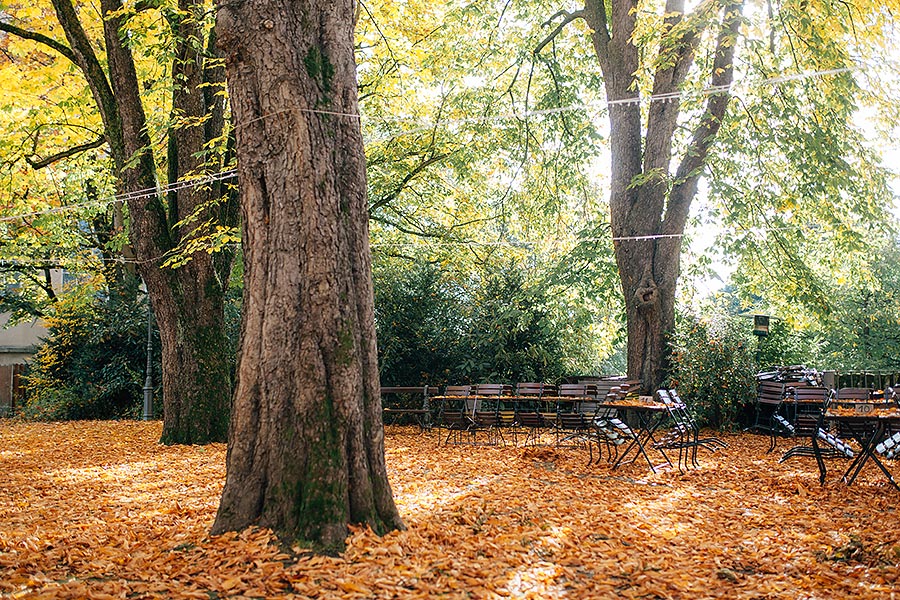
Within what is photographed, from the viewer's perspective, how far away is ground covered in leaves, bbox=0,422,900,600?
191 inches

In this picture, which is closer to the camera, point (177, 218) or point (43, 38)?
point (177, 218)

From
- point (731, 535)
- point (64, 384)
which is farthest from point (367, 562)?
point (64, 384)

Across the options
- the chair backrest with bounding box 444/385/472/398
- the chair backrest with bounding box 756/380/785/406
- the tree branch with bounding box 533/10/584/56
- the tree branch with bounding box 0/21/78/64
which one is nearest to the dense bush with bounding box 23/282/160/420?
the tree branch with bounding box 0/21/78/64

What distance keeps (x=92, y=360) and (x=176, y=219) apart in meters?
8.21

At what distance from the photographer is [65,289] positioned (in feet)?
71.5

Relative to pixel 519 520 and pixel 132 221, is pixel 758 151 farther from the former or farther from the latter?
pixel 132 221

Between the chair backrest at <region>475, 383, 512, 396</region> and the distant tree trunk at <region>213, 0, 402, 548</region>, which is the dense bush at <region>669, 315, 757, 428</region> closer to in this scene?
the chair backrest at <region>475, 383, 512, 396</region>

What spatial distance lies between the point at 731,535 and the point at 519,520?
5.69 feet

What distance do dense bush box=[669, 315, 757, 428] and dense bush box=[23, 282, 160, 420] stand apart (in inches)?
500

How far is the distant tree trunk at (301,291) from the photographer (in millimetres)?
5664

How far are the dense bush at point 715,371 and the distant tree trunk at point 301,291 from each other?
963cm

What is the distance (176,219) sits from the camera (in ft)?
43.0

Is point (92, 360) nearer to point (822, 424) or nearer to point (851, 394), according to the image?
point (822, 424)

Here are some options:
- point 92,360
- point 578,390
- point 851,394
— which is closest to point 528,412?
point 578,390
